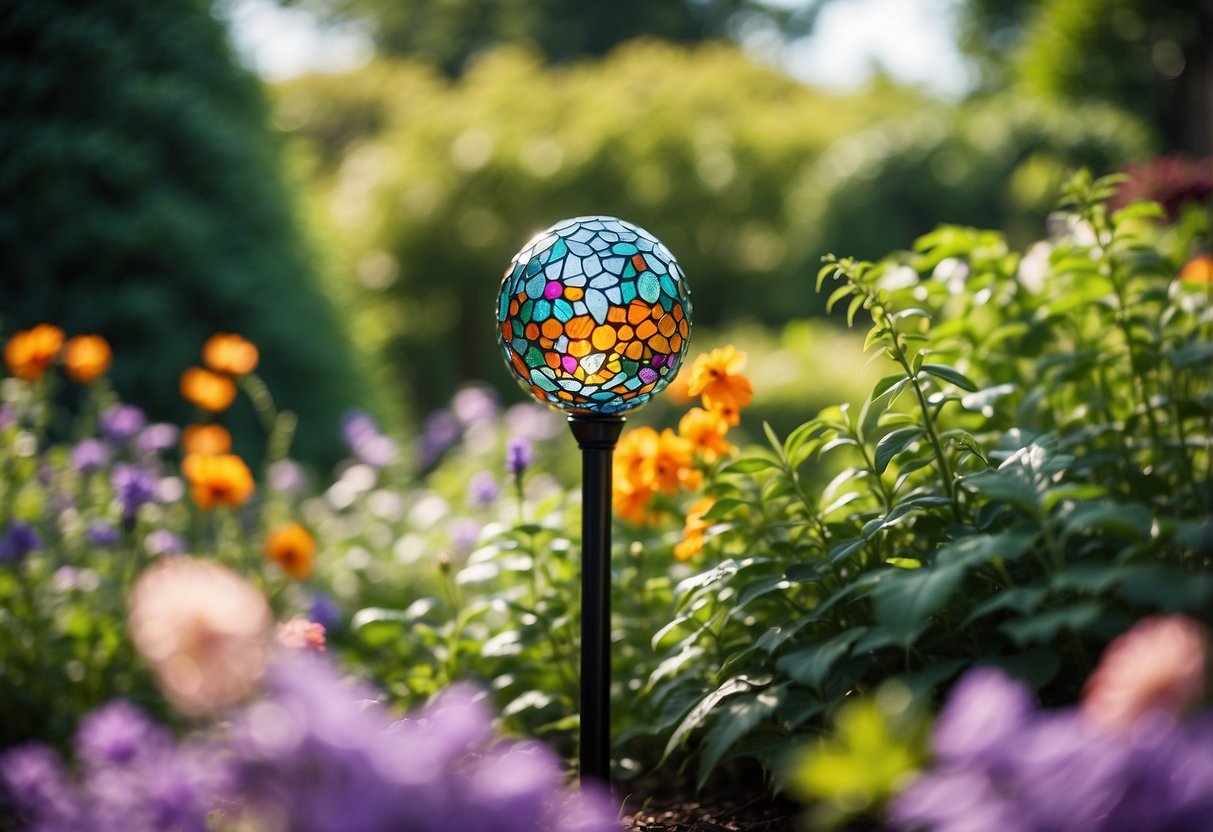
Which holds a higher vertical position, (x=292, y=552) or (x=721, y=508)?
(x=292, y=552)

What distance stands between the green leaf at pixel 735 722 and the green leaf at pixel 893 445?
34 cm

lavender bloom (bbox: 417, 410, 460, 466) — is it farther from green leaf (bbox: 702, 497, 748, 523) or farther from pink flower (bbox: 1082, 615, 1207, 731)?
pink flower (bbox: 1082, 615, 1207, 731)

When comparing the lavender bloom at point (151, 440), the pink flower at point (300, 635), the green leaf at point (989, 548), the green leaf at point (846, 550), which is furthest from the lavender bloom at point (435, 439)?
the green leaf at point (989, 548)

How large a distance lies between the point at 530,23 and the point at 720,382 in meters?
18.0

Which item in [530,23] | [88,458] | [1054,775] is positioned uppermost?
[530,23]

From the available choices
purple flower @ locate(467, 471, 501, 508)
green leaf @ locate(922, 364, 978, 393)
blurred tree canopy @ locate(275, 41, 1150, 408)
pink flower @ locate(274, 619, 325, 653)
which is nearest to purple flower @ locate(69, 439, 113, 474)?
purple flower @ locate(467, 471, 501, 508)

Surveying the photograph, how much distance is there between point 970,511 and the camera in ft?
5.05

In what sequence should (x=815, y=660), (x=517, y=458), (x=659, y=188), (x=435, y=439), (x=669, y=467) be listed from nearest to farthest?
1. (x=815, y=660)
2. (x=669, y=467)
3. (x=517, y=458)
4. (x=435, y=439)
5. (x=659, y=188)

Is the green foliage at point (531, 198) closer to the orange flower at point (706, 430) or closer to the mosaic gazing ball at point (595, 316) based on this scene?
the orange flower at point (706, 430)

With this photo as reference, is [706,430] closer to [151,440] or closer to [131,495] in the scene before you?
[131,495]

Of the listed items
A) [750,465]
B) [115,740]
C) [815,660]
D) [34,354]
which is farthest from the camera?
[34,354]

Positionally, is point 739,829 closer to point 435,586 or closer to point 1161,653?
point 1161,653

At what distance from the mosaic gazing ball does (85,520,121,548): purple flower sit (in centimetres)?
152

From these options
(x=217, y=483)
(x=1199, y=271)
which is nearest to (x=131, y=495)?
(x=217, y=483)
